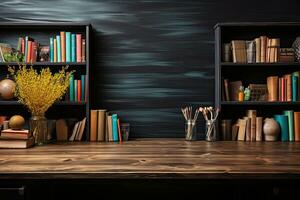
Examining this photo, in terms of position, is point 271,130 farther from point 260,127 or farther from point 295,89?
point 295,89

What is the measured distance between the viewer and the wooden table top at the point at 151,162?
1640 millimetres

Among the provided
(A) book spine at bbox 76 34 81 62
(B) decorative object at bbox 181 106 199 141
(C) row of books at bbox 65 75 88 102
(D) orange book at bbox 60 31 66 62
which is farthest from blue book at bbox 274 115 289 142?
(D) orange book at bbox 60 31 66 62

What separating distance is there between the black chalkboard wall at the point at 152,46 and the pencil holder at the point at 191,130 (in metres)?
0.27

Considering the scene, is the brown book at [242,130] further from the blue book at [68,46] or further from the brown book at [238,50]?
the blue book at [68,46]

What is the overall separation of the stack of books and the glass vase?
155 mm

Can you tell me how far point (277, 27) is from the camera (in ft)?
10.8

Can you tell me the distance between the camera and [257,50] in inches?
123

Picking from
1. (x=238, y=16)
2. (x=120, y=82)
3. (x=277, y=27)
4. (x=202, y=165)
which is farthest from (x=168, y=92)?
(x=202, y=165)

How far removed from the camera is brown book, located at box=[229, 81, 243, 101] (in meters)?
3.23

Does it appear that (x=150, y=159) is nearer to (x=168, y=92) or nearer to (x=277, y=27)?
(x=168, y=92)

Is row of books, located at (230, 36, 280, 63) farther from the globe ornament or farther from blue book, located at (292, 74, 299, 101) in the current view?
the globe ornament

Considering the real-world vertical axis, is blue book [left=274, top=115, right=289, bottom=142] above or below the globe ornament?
below

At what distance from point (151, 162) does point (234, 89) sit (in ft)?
5.45

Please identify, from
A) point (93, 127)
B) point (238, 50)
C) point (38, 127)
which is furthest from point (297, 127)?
point (38, 127)
